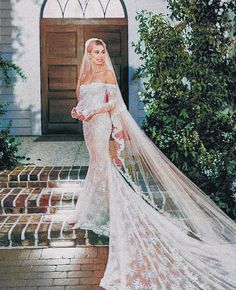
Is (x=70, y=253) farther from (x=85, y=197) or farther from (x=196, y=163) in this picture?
(x=196, y=163)

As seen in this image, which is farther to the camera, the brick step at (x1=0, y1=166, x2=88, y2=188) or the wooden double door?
→ the wooden double door

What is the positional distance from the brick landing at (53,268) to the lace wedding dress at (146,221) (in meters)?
0.18

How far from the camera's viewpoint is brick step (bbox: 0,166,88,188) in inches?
218

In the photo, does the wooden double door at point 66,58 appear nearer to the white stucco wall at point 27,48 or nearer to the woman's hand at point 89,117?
the white stucco wall at point 27,48

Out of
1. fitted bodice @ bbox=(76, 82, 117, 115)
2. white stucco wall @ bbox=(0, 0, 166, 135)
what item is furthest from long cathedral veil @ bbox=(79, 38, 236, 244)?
white stucco wall @ bbox=(0, 0, 166, 135)

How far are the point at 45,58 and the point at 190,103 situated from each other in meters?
4.53

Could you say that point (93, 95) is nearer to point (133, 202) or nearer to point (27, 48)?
point (133, 202)

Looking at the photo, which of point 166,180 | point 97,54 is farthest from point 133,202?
point 97,54

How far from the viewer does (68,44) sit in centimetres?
890

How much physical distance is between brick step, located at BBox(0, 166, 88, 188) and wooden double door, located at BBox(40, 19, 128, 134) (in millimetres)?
3367

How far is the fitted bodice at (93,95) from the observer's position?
4.33m

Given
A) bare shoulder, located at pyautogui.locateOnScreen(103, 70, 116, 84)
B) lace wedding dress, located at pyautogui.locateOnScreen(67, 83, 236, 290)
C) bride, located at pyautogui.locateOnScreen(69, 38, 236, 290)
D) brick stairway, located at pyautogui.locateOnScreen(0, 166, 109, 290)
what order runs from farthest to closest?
bare shoulder, located at pyautogui.locateOnScreen(103, 70, 116, 84) → bride, located at pyautogui.locateOnScreen(69, 38, 236, 290) → brick stairway, located at pyautogui.locateOnScreen(0, 166, 109, 290) → lace wedding dress, located at pyautogui.locateOnScreen(67, 83, 236, 290)

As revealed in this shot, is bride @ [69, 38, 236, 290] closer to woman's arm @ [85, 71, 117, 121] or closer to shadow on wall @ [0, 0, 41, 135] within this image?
woman's arm @ [85, 71, 117, 121]

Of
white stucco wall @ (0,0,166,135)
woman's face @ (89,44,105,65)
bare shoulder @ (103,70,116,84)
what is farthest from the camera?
white stucco wall @ (0,0,166,135)
